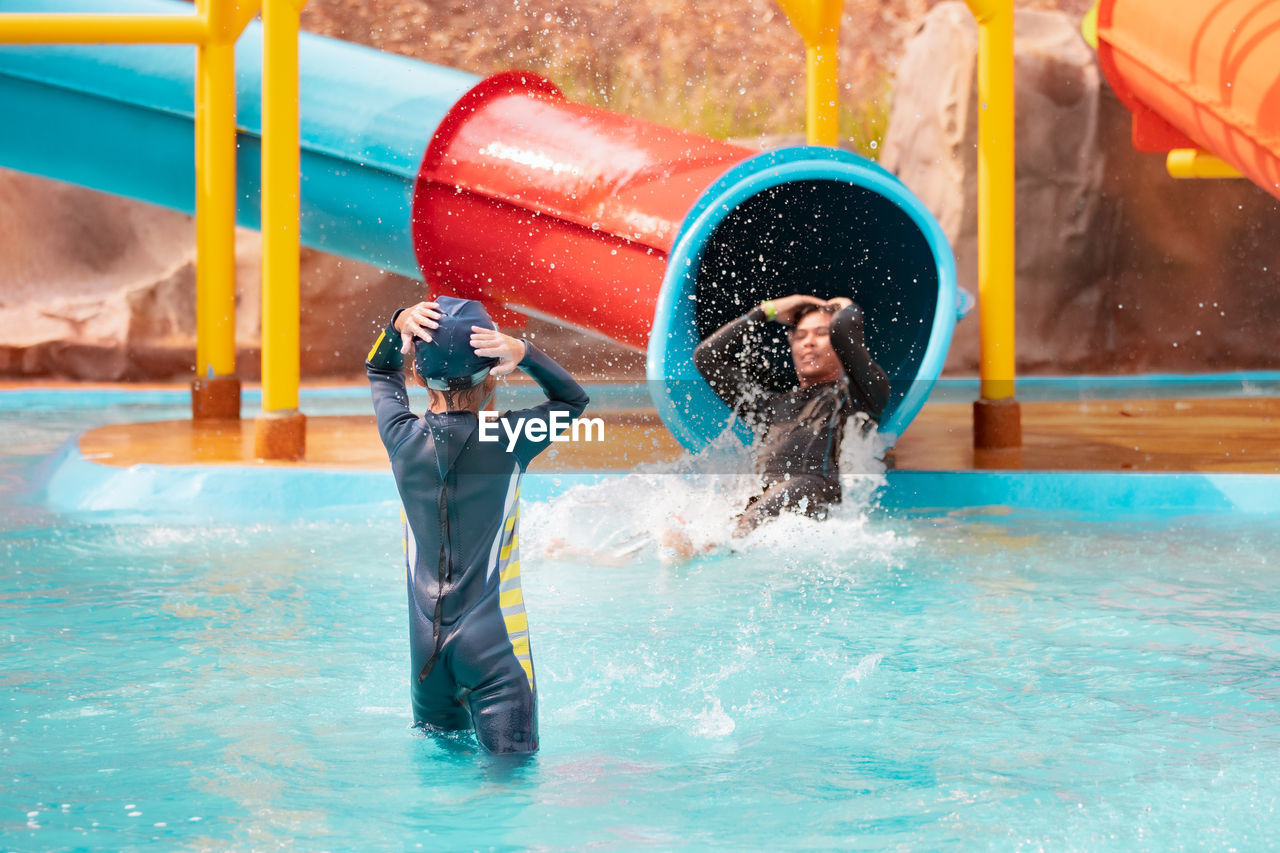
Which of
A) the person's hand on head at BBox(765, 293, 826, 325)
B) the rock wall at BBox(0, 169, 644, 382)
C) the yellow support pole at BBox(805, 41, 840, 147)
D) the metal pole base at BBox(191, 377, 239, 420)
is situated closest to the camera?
the person's hand on head at BBox(765, 293, 826, 325)

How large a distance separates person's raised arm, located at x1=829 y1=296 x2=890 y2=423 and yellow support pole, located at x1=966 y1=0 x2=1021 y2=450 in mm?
1083

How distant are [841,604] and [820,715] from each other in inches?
36.2

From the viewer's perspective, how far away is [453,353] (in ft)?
7.07

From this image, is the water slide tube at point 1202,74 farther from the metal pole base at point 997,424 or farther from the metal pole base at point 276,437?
the metal pole base at point 276,437

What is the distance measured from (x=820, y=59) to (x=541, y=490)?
2.36 meters

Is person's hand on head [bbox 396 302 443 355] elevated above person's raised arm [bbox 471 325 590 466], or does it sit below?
above

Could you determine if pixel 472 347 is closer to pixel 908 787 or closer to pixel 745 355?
pixel 908 787

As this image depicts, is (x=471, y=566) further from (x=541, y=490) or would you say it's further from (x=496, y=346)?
(x=541, y=490)

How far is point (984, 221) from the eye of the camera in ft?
17.1

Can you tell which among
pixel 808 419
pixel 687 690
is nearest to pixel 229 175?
pixel 808 419

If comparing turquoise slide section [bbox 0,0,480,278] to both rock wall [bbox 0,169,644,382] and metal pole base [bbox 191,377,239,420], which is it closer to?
metal pole base [bbox 191,377,239,420]

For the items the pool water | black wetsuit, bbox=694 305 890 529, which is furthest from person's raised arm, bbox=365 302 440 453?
black wetsuit, bbox=694 305 890 529

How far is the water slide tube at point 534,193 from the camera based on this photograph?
457 centimetres

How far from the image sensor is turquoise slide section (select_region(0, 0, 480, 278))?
5.73 m
